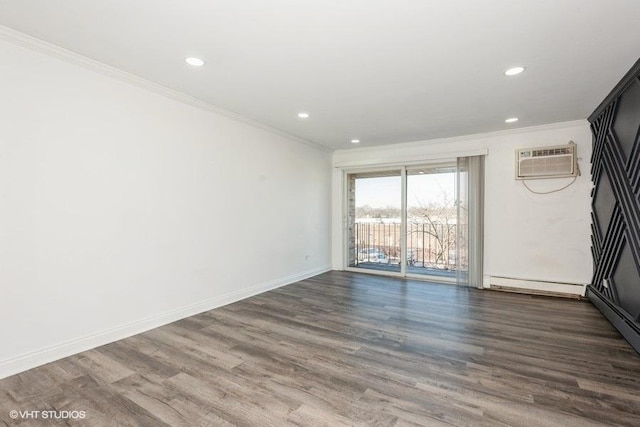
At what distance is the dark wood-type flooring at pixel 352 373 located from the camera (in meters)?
1.82

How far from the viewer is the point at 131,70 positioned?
9.19 ft

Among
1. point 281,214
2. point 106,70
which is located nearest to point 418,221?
point 281,214

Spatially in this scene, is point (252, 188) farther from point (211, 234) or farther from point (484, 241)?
point (484, 241)

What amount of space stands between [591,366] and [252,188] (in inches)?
158

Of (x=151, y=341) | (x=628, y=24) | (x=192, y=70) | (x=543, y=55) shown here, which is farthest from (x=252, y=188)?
(x=628, y=24)

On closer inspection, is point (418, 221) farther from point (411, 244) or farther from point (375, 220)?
point (375, 220)

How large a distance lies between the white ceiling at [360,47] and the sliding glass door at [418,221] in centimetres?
169

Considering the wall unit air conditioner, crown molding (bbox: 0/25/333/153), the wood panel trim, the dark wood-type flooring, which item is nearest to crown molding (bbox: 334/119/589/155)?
the wall unit air conditioner

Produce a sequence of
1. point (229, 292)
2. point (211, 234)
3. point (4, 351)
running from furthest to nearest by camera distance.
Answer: point (229, 292) → point (211, 234) → point (4, 351)

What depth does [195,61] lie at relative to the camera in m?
2.62

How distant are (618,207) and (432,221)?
258cm

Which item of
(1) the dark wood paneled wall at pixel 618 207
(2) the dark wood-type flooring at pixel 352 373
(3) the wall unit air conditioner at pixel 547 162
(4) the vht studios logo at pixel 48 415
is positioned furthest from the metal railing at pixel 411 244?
(4) the vht studios logo at pixel 48 415

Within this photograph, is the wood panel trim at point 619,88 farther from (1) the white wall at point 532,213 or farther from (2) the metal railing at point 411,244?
(2) the metal railing at point 411,244

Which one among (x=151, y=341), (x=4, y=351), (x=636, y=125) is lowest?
(x=151, y=341)
